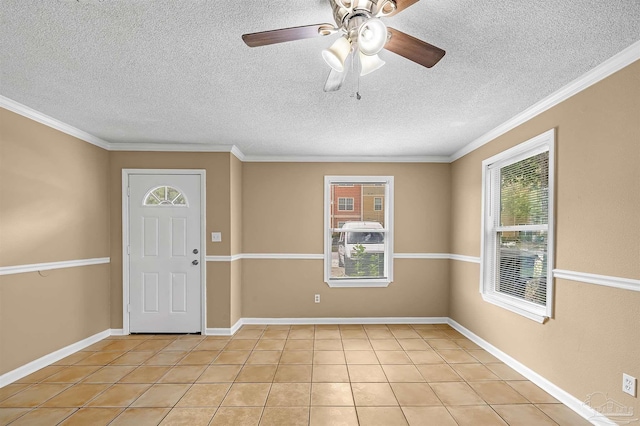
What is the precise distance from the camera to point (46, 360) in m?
3.21

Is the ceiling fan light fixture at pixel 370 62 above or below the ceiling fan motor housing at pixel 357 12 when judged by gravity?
below

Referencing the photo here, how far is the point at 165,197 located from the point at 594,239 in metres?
4.47

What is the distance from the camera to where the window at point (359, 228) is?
190 inches

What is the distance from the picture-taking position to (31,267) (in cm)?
304

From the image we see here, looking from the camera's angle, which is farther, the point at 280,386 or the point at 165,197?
the point at 165,197

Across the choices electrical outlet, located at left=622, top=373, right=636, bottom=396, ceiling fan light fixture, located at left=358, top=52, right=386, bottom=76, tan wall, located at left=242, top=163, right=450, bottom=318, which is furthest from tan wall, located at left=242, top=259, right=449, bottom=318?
ceiling fan light fixture, located at left=358, top=52, right=386, bottom=76

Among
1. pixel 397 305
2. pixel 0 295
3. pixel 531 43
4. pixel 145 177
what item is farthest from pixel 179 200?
pixel 531 43

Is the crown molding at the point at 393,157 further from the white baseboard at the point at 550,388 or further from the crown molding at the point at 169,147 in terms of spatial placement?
the white baseboard at the point at 550,388

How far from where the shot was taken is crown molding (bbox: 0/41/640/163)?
2146 mm

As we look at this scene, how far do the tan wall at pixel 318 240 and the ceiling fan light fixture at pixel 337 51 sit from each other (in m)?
3.21

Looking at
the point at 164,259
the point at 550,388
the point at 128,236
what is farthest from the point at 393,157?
the point at 128,236

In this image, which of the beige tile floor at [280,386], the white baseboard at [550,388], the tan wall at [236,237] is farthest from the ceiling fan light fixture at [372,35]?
the tan wall at [236,237]

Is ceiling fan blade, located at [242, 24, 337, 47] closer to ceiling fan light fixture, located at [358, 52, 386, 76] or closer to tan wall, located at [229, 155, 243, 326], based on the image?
ceiling fan light fixture, located at [358, 52, 386, 76]

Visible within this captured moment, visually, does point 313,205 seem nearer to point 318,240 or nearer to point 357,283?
point 318,240
